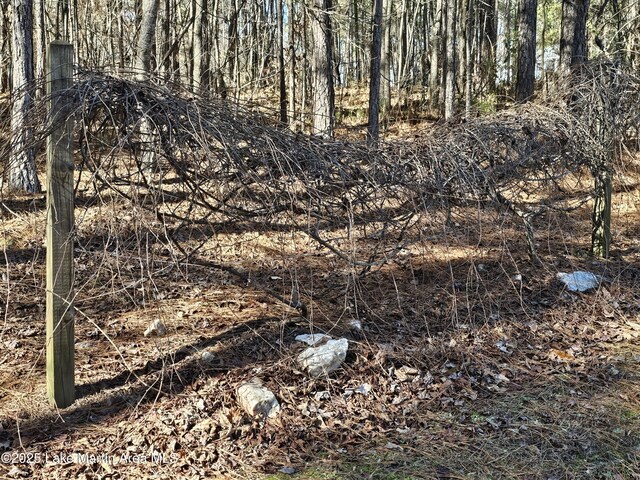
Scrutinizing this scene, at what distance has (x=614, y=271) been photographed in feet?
23.6

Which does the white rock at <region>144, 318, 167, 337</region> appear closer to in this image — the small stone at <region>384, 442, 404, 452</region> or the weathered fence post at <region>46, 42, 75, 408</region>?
the weathered fence post at <region>46, 42, 75, 408</region>

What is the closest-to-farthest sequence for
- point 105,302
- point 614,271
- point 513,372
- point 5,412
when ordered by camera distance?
point 5,412 → point 513,372 → point 105,302 → point 614,271

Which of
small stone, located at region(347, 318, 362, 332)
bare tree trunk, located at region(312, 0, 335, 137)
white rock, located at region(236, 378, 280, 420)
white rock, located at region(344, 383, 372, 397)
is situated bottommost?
white rock, located at region(344, 383, 372, 397)

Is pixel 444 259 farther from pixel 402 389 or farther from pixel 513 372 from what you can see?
pixel 402 389

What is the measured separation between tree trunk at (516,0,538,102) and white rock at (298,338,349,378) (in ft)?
29.9

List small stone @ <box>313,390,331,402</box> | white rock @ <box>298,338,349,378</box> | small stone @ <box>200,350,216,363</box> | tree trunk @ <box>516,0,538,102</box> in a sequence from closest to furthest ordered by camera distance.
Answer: small stone @ <box>313,390,331,402</box> → white rock @ <box>298,338,349,378</box> → small stone @ <box>200,350,216,363</box> → tree trunk @ <box>516,0,538,102</box>

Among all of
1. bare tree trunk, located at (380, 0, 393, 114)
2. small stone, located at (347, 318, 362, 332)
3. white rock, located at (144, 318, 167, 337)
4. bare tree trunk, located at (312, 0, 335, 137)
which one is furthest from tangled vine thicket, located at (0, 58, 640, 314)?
bare tree trunk, located at (380, 0, 393, 114)

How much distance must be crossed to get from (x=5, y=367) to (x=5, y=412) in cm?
75

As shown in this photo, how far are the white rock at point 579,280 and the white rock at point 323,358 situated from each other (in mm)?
3305

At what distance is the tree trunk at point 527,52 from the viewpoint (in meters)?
12.2

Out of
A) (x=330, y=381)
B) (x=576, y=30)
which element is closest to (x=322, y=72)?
(x=576, y=30)

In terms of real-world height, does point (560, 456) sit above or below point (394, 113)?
below

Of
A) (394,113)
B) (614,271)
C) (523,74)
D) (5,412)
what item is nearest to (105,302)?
(5,412)

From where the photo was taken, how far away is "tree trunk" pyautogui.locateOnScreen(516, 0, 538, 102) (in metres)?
12.2
